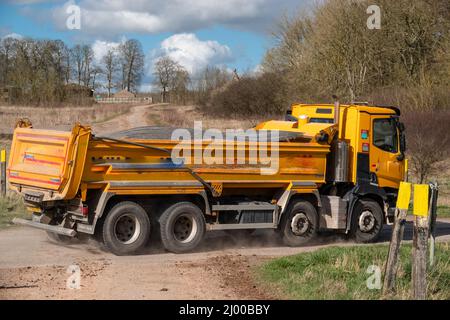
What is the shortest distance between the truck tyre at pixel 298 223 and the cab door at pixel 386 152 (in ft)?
5.83

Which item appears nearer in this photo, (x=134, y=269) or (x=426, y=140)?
(x=134, y=269)

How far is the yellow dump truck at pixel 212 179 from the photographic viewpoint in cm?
1148

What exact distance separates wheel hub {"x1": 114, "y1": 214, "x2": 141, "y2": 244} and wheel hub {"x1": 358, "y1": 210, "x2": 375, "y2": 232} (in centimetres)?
519

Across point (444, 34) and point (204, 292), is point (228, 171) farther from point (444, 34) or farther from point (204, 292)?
point (444, 34)

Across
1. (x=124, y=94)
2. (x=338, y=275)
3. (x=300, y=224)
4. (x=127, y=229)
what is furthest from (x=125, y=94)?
(x=338, y=275)

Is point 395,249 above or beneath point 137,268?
above

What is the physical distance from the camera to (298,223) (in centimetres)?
1383

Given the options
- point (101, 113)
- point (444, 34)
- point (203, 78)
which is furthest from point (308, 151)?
point (203, 78)

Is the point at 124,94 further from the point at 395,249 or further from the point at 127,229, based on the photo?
the point at 395,249

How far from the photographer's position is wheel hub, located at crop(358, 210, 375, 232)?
1470 cm

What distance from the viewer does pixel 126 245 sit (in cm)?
1180

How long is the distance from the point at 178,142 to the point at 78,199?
1975 millimetres

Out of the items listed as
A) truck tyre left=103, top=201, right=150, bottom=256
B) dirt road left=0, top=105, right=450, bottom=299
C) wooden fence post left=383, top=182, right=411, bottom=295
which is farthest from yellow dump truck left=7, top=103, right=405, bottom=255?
wooden fence post left=383, top=182, right=411, bottom=295

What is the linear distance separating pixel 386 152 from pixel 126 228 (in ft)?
19.9
